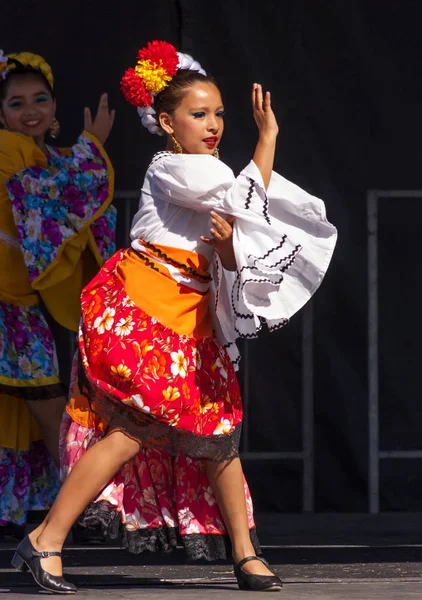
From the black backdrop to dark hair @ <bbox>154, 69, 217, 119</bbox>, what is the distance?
1434 millimetres

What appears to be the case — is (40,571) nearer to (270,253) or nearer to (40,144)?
(270,253)

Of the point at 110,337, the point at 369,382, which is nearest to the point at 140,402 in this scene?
the point at 110,337

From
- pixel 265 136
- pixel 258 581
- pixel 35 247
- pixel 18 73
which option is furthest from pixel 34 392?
pixel 265 136

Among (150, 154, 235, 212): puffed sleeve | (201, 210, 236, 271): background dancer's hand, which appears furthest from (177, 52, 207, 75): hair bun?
(201, 210, 236, 271): background dancer's hand

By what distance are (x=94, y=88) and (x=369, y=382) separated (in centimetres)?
160

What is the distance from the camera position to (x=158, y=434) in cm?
416

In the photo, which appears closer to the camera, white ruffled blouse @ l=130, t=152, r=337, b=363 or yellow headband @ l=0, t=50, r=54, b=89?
white ruffled blouse @ l=130, t=152, r=337, b=363

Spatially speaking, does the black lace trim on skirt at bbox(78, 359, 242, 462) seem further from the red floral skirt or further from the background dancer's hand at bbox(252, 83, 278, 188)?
the background dancer's hand at bbox(252, 83, 278, 188)

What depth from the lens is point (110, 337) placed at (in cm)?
414

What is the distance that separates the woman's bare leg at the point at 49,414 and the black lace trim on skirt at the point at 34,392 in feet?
0.05

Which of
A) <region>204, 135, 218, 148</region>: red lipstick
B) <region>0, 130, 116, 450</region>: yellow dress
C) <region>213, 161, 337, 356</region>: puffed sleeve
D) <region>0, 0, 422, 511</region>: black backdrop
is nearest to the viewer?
<region>213, 161, 337, 356</region>: puffed sleeve

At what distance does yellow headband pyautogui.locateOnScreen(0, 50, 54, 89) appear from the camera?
5.42 meters

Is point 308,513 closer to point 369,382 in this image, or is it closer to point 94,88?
point 369,382

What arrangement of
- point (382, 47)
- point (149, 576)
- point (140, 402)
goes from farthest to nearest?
point (382, 47) → point (149, 576) → point (140, 402)
